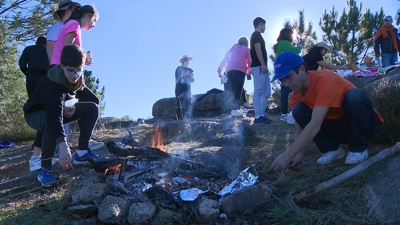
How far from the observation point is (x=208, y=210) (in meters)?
2.36

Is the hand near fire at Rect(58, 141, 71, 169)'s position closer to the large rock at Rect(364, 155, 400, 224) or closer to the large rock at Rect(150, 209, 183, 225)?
the large rock at Rect(150, 209, 183, 225)

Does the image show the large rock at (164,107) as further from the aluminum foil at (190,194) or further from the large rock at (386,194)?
the large rock at (386,194)

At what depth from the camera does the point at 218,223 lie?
2285 mm

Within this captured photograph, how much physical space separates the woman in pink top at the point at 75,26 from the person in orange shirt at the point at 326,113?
252 cm

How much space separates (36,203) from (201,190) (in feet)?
5.31

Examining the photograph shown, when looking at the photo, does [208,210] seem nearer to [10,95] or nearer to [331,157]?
[331,157]

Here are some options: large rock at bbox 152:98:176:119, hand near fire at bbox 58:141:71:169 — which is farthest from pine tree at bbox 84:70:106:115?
hand near fire at bbox 58:141:71:169

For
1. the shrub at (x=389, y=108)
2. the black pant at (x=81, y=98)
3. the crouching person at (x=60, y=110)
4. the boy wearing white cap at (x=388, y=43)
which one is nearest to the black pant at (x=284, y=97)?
the shrub at (x=389, y=108)

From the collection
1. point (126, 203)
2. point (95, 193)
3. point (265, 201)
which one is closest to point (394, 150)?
point (265, 201)

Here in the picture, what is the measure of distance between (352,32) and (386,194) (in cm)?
1456

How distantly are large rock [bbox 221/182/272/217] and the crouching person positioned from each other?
5.03ft

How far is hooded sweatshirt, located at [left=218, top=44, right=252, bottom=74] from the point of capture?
7.38 m

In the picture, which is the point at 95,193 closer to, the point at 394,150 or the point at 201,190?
the point at 201,190

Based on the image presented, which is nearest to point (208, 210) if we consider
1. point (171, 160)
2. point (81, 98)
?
point (171, 160)
